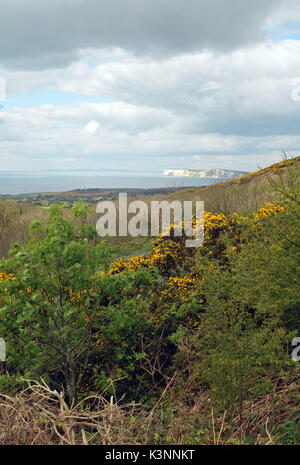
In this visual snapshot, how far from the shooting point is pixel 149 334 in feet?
22.2

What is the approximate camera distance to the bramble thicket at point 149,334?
4.10 m

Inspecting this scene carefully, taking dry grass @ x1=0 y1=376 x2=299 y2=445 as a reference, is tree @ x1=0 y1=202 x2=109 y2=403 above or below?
above

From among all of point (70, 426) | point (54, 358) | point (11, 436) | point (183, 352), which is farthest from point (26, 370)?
point (183, 352)

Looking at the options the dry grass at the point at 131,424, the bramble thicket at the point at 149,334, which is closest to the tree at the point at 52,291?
the bramble thicket at the point at 149,334

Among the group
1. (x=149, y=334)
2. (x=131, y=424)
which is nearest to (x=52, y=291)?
(x=131, y=424)

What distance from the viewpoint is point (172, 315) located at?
23.8 ft

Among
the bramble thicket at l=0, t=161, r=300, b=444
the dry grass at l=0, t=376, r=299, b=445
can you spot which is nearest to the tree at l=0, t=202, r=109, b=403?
the bramble thicket at l=0, t=161, r=300, b=444

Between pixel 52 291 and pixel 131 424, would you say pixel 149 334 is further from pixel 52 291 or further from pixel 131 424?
pixel 131 424

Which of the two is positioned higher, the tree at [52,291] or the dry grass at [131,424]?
the tree at [52,291]

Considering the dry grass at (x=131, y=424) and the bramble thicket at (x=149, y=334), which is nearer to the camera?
the dry grass at (x=131, y=424)

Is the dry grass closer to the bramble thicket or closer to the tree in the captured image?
the bramble thicket

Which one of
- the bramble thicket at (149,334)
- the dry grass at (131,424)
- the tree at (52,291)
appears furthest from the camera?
the tree at (52,291)

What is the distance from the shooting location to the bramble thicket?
410 centimetres

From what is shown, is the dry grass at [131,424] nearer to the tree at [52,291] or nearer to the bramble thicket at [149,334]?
the bramble thicket at [149,334]
